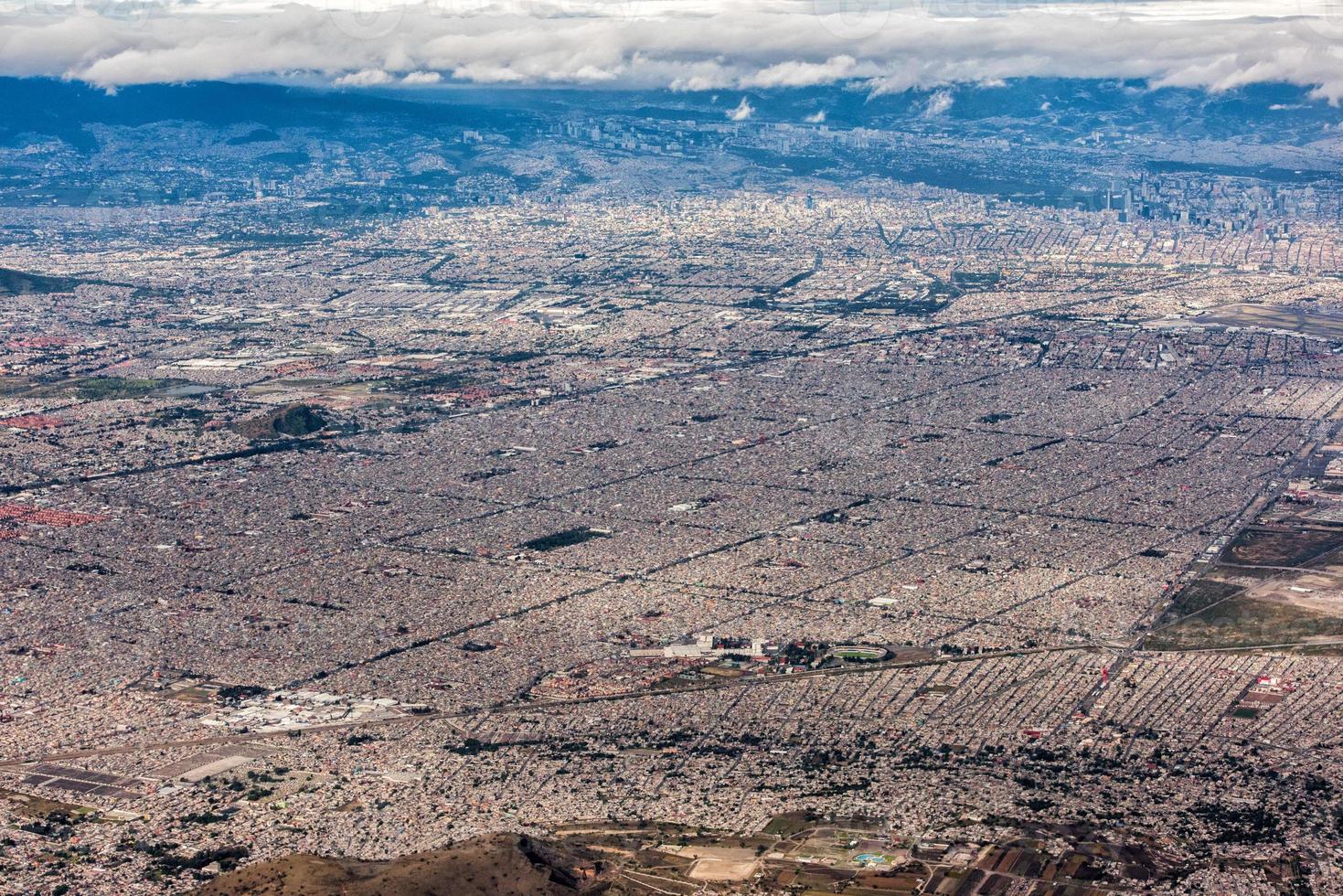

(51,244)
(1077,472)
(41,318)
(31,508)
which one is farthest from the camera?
(51,244)

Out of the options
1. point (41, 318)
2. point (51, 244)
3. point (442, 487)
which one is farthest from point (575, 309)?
point (51, 244)

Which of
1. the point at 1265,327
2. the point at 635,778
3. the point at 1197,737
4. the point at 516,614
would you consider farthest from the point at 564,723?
the point at 1265,327

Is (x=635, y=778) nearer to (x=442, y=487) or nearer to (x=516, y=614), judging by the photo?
(x=516, y=614)

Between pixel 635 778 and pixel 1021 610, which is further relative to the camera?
pixel 1021 610

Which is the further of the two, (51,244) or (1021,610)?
(51,244)

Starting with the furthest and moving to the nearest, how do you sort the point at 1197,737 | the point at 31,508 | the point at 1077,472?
the point at 1077,472 → the point at 31,508 → the point at 1197,737

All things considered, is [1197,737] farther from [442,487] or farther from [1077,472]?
[442,487]
